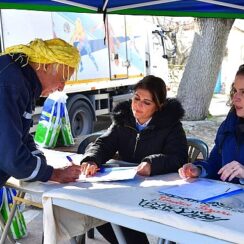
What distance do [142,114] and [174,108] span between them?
0.20 meters

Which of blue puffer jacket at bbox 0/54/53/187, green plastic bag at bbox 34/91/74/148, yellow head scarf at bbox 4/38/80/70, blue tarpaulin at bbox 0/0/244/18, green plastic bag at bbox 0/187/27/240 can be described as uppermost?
blue tarpaulin at bbox 0/0/244/18

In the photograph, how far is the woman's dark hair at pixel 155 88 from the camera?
2551mm

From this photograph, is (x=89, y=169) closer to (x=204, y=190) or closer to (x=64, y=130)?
(x=204, y=190)

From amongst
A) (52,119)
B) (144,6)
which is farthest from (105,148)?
(52,119)

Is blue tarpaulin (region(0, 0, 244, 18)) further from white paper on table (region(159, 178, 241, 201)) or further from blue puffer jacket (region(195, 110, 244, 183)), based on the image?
white paper on table (region(159, 178, 241, 201))

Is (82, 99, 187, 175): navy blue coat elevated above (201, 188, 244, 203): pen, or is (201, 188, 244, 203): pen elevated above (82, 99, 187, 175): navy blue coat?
(82, 99, 187, 175): navy blue coat

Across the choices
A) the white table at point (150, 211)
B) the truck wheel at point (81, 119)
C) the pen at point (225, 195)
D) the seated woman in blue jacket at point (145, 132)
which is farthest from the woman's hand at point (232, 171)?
the truck wheel at point (81, 119)

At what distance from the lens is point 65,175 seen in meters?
2.04

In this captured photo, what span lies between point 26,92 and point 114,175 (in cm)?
60

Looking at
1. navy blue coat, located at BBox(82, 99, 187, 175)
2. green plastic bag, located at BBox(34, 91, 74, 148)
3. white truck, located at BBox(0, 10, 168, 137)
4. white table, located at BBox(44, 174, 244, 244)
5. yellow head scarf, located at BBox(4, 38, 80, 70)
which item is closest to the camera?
white table, located at BBox(44, 174, 244, 244)

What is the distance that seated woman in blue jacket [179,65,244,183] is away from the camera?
213cm

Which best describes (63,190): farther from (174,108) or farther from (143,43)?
(143,43)

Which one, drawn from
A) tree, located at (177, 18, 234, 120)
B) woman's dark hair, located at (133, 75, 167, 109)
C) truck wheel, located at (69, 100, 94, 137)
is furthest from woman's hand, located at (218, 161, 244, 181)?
truck wheel, located at (69, 100, 94, 137)

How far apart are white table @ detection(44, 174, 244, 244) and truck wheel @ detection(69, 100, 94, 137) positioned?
18.8 feet
